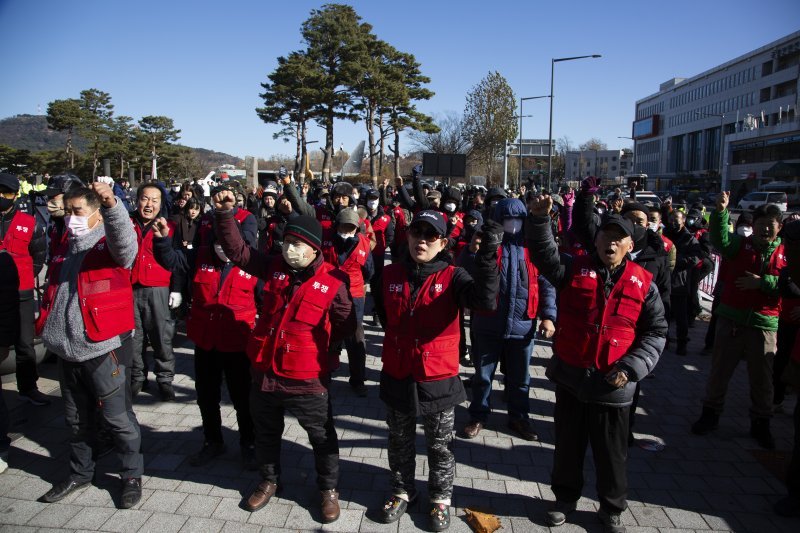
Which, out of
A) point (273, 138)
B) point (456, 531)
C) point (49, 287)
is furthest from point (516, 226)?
point (273, 138)

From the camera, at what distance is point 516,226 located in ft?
15.3

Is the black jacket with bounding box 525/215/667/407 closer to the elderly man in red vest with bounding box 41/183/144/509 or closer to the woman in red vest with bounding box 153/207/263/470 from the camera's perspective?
the woman in red vest with bounding box 153/207/263/470

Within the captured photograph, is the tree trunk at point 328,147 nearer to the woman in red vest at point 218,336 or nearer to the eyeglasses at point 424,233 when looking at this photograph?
the woman in red vest at point 218,336

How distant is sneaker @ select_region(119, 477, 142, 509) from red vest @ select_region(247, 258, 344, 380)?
Result: 1.18 metres

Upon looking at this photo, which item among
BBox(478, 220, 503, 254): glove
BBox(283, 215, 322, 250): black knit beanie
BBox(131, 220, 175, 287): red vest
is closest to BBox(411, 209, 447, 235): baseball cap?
BBox(478, 220, 503, 254): glove

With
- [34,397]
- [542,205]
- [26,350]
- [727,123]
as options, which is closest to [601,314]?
[542,205]

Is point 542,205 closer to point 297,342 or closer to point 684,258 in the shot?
point 297,342

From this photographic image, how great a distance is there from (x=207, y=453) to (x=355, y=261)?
7.54 feet

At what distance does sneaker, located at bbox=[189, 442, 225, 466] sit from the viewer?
4.12 m

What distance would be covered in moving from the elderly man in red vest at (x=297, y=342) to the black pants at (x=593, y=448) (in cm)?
149

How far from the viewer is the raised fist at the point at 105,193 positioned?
322 cm

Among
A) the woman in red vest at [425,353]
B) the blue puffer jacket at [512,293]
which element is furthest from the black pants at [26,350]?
the blue puffer jacket at [512,293]

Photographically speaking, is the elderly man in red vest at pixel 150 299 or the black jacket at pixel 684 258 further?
the black jacket at pixel 684 258

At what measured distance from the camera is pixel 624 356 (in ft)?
10.8
